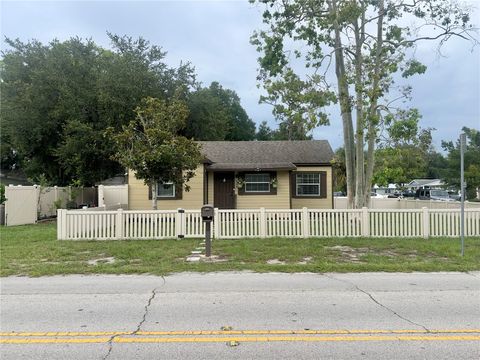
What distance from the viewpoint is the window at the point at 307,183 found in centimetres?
2269

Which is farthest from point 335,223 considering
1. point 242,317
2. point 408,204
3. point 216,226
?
point 408,204

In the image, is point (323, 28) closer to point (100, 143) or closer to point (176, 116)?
point (176, 116)

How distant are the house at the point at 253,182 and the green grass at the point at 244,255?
7.84 meters

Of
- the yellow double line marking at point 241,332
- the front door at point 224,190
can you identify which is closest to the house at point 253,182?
the front door at point 224,190

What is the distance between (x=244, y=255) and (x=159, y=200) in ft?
36.8

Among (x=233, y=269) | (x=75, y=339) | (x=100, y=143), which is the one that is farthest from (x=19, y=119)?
(x=75, y=339)

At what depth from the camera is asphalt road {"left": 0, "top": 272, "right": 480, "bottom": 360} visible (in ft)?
14.7

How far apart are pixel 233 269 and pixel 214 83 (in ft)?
203

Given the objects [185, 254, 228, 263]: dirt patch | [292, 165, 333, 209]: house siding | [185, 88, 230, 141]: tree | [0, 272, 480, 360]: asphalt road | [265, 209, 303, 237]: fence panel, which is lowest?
[0, 272, 480, 360]: asphalt road

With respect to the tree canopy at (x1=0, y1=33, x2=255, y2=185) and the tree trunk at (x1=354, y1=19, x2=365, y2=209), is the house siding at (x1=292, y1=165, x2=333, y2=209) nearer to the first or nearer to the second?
the tree trunk at (x1=354, y1=19, x2=365, y2=209)

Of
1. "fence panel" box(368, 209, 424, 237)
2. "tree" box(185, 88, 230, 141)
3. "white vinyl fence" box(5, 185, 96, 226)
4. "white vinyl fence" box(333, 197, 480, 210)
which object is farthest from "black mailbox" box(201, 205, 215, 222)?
"tree" box(185, 88, 230, 141)

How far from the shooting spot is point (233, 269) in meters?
8.98

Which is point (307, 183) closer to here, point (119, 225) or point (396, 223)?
point (396, 223)

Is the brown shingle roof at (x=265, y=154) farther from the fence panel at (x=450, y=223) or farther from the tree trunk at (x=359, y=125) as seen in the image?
the fence panel at (x=450, y=223)
